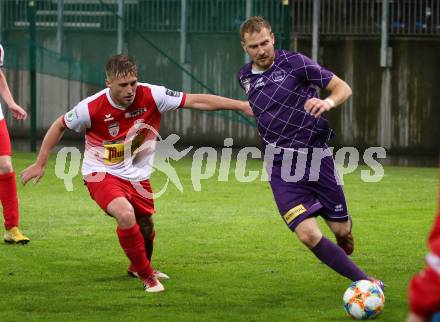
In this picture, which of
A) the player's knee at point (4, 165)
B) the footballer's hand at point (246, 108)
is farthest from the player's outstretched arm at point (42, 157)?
the player's knee at point (4, 165)

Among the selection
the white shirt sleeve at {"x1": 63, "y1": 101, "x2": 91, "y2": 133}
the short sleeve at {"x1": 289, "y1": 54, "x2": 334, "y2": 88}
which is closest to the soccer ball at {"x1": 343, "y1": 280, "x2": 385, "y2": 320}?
the short sleeve at {"x1": 289, "y1": 54, "x2": 334, "y2": 88}

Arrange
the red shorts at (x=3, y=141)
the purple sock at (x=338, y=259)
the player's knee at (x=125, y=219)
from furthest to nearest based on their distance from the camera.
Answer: the red shorts at (x=3, y=141), the player's knee at (x=125, y=219), the purple sock at (x=338, y=259)

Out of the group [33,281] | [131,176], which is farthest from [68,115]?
[33,281]

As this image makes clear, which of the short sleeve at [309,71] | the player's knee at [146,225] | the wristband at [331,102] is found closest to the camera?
the wristband at [331,102]

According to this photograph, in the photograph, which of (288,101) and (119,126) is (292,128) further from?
(119,126)

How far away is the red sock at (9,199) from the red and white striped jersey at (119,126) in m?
2.09

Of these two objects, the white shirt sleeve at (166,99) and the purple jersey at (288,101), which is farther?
the white shirt sleeve at (166,99)

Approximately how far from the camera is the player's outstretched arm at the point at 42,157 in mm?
8695

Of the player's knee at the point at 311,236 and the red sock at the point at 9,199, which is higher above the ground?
the player's knee at the point at 311,236

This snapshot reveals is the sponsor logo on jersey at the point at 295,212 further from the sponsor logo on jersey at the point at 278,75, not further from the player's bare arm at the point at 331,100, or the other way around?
the sponsor logo on jersey at the point at 278,75

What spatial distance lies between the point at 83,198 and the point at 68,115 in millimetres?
6093

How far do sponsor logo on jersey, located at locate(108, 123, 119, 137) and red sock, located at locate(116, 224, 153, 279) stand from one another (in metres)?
0.76

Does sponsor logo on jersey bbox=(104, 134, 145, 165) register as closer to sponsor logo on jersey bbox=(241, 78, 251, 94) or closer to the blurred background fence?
sponsor logo on jersey bbox=(241, 78, 251, 94)

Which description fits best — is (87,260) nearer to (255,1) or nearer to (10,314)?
(10,314)
